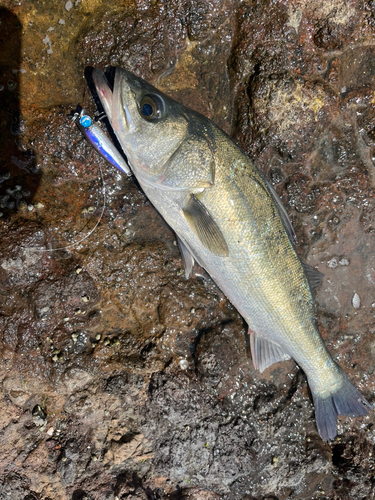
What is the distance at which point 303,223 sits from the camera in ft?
12.0

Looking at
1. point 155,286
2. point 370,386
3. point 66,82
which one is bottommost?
point 370,386

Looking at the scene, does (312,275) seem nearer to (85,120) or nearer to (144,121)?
(144,121)

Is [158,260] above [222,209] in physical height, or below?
below

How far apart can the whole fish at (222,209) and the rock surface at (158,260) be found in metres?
0.60

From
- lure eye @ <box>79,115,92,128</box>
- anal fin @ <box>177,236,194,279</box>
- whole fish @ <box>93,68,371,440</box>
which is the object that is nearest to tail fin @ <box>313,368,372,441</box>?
whole fish @ <box>93,68,371,440</box>

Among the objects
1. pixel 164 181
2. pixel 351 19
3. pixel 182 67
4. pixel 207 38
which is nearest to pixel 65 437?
pixel 164 181

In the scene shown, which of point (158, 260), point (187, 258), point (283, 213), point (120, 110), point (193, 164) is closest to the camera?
point (120, 110)

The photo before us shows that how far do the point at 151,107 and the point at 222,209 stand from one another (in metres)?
1.01

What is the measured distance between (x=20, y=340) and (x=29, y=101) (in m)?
2.47

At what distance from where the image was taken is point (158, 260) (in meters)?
3.53

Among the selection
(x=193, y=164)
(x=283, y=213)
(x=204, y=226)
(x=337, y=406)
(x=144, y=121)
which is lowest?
(x=337, y=406)

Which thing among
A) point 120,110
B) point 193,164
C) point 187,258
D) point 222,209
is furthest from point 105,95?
point 187,258

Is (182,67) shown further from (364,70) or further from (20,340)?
(20,340)

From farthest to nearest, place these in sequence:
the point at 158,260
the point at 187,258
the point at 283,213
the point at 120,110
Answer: the point at 158,260
the point at 187,258
the point at 283,213
the point at 120,110
